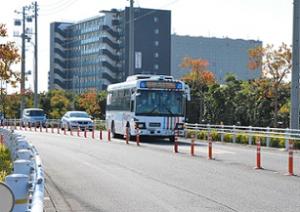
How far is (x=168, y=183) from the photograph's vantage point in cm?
1470

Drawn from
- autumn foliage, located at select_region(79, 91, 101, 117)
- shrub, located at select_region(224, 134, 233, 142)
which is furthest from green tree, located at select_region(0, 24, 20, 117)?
autumn foliage, located at select_region(79, 91, 101, 117)

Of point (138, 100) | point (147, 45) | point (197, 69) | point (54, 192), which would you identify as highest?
point (147, 45)

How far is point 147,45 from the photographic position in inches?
5217

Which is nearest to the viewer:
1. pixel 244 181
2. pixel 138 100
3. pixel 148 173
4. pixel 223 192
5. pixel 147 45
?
pixel 223 192

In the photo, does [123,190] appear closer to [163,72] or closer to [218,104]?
[218,104]

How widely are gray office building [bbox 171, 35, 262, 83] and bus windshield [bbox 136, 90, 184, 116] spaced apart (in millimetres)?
115855

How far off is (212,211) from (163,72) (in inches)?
4851

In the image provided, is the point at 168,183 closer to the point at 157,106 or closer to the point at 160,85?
the point at 157,106

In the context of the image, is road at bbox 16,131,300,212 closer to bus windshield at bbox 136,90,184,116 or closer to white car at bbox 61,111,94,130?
bus windshield at bbox 136,90,184,116

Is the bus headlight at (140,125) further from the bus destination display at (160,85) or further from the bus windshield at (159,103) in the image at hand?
the bus destination display at (160,85)

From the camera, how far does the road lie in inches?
450

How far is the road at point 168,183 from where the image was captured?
450 inches

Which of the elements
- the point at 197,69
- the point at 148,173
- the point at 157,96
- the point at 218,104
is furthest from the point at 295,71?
the point at 197,69

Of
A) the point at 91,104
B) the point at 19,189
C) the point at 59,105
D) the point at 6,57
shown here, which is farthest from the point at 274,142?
the point at 59,105
